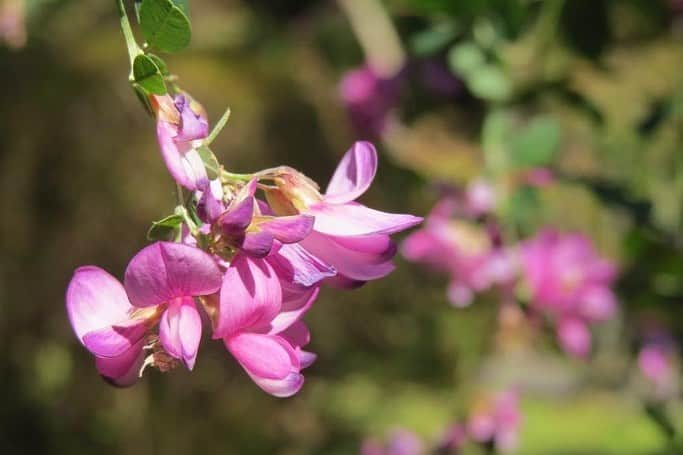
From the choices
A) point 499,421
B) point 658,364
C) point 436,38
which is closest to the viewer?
point 436,38

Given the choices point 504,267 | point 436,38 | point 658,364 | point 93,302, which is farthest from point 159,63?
point 658,364

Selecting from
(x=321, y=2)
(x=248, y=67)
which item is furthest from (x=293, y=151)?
(x=321, y=2)

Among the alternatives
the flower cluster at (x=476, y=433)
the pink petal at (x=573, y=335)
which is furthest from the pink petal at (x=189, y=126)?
the pink petal at (x=573, y=335)

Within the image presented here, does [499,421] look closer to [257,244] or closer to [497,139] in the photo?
[497,139]

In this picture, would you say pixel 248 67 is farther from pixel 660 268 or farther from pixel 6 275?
pixel 660 268

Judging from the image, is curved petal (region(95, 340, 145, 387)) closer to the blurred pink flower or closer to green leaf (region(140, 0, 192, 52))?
green leaf (region(140, 0, 192, 52))

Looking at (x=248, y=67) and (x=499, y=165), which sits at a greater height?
(x=499, y=165)
